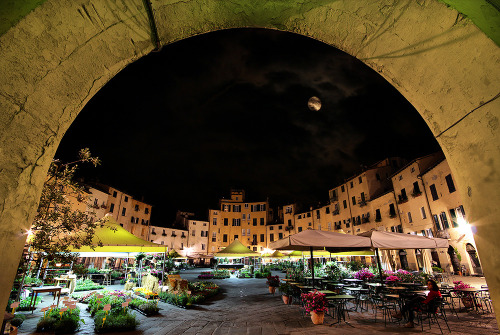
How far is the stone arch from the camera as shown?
1.44 meters

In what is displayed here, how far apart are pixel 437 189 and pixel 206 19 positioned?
76.1 feet

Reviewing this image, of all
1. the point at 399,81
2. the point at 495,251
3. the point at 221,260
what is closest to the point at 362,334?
the point at 495,251

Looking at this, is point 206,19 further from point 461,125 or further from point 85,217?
point 85,217

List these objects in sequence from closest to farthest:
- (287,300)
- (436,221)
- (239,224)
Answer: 1. (287,300)
2. (436,221)
3. (239,224)

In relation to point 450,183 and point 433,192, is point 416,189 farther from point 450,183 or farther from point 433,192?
point 450,183

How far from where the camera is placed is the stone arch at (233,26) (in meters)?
1.44

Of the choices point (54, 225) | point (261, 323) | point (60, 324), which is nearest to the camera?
point (54, 225)

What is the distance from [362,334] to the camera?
600 cm

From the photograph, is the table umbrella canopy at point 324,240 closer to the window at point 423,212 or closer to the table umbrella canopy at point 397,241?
the table umbrella canopy at point 397,241

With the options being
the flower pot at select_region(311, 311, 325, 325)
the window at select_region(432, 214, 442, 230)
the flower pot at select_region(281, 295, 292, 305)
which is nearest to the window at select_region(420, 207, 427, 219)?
the window at select_region(432, 214, 442, 230)

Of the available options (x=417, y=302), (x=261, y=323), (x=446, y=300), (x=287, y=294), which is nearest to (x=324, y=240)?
(x=417, y=302)

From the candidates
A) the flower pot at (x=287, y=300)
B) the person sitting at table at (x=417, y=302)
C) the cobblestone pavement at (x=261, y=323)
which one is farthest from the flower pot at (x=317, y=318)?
the flower pot at (x=287, y=300)

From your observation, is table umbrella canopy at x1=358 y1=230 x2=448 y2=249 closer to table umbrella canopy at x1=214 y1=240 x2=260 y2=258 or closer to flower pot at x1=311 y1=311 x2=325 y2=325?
flower pot at x1=311 y1=311 x2=325 y2=325

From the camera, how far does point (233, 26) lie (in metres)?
2.19
